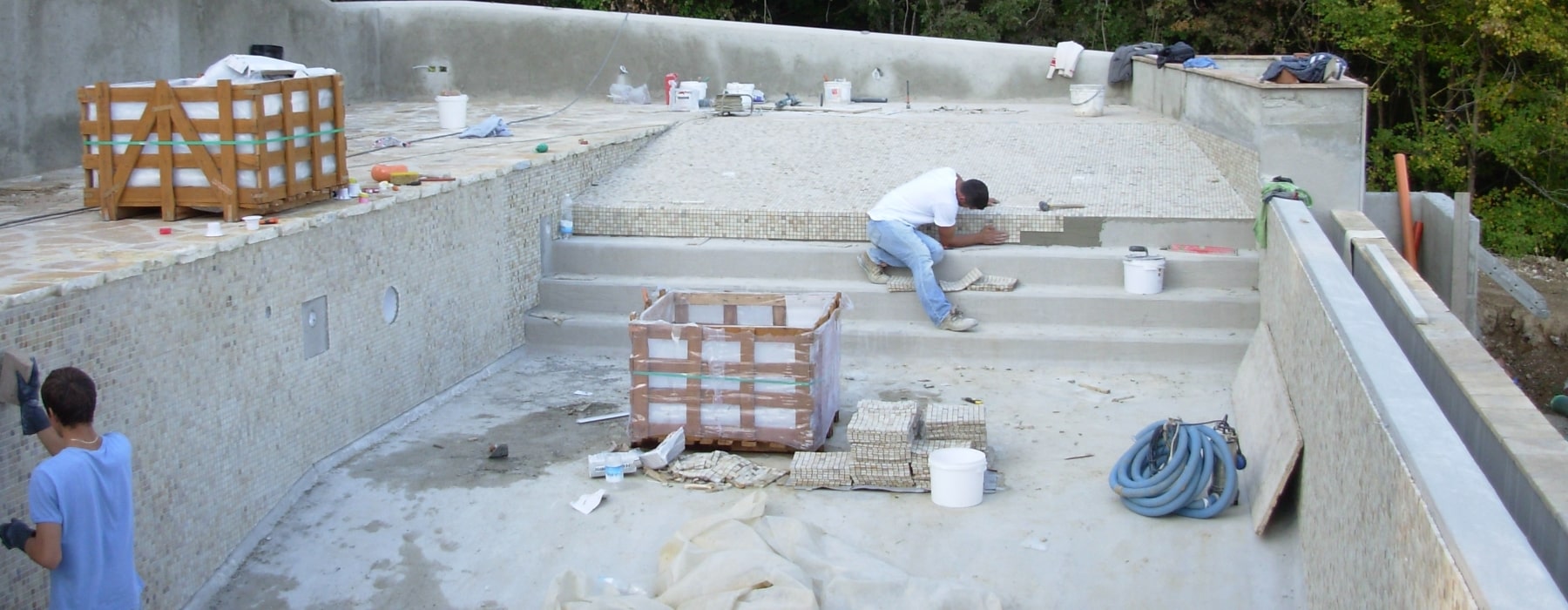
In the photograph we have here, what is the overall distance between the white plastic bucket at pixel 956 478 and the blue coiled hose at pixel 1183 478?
0.58 m

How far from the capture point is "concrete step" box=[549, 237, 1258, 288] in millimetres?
8445

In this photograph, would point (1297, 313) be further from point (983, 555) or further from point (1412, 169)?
point (1412, 169)

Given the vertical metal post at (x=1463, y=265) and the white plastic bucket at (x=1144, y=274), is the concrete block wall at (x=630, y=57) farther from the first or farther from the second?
the white plastic bucket at (x=1144, y=274)

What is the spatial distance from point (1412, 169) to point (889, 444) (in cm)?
1483

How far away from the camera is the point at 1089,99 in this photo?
38.7ft

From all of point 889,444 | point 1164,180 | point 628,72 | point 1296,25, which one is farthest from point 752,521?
point 1296,25

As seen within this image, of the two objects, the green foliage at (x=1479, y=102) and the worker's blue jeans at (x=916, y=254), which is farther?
the green foliage at (x=1479, y=102)

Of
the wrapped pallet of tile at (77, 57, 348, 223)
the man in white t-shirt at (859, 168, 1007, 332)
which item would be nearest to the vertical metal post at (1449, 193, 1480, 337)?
the man in white t-shirt at (859, 168, 1007, 332)

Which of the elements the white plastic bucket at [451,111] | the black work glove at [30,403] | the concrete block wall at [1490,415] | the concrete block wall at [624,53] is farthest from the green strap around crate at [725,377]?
the concrete block wall at [624,53]

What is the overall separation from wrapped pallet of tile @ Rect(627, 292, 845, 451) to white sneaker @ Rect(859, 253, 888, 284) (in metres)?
1.91

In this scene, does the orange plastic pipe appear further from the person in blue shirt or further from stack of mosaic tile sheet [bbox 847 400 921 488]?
the person in blue shirt

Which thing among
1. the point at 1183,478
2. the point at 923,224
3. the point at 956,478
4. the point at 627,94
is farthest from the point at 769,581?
the point at 627,94

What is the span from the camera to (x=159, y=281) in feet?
16.5

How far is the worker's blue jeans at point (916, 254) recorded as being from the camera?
8.20 meters
